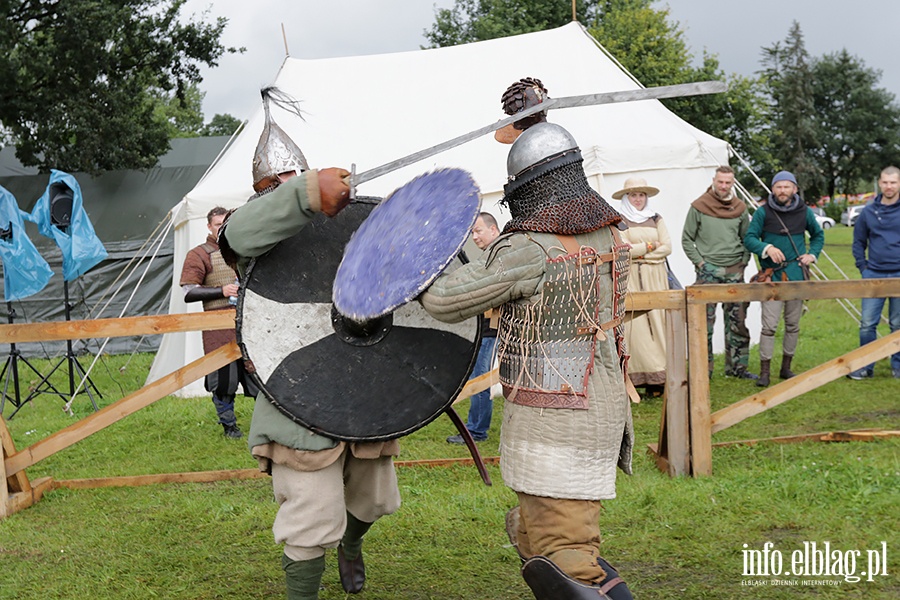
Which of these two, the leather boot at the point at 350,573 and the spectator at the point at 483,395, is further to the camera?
the spectator at the point at 483,395

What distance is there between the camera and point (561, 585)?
2414mm

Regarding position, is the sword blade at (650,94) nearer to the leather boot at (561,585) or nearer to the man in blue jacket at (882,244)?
the leather boot at (561,585)

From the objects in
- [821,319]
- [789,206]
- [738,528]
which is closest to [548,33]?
[789,206]

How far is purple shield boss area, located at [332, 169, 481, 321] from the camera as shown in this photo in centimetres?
240

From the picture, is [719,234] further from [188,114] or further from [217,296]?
[188,114]

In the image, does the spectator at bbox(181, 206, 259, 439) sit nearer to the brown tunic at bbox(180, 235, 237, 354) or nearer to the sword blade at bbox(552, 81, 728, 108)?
the brown tunic at bbox(180, 235, 237, 354)

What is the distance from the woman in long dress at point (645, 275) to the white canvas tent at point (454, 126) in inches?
46.0

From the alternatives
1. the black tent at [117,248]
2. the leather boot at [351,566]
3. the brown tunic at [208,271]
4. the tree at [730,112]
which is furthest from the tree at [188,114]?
the leather boot at [351,566]

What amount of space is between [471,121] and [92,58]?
1163 centimetres

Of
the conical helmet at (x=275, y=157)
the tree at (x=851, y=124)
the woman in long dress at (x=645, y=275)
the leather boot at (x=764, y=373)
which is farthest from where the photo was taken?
the tree at (x=851, y=124)

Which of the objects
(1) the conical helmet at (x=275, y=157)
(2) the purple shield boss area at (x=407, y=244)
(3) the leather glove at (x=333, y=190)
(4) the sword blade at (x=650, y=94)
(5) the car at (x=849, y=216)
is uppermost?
(4) the sword blade at (x=650, y=94)

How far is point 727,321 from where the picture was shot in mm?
7789

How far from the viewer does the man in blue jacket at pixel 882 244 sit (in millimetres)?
7418

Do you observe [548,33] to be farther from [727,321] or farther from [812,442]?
[812,442]
